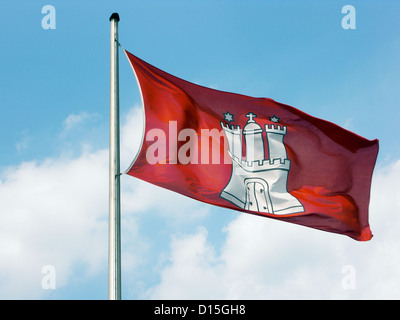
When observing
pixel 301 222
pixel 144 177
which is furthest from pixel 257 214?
pixel 144 177

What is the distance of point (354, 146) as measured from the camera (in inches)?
635

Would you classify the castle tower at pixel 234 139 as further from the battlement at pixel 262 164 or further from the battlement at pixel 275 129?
the battlement at pixel 275 129

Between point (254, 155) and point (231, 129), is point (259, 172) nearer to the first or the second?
point (254, 155)

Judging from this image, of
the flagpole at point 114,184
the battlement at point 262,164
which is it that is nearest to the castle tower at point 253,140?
the battlement at point 262,164

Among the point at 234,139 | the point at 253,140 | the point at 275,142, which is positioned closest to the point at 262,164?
the point at 253,140

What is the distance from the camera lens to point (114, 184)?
12438mm

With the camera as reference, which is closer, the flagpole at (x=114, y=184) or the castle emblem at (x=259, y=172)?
the flagpole at (x=114, y=184)

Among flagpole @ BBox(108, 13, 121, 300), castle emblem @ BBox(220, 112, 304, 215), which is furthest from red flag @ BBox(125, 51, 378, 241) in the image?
flagpole @ BBox(108, 13, 121, 300)

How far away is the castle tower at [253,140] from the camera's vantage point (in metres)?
15.5

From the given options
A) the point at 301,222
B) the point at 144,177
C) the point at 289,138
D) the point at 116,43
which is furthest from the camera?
the point at 289,138

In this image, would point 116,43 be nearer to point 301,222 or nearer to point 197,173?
point 197,173

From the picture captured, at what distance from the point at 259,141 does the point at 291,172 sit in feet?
3.85

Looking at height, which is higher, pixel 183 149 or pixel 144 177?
pixel 183 149
